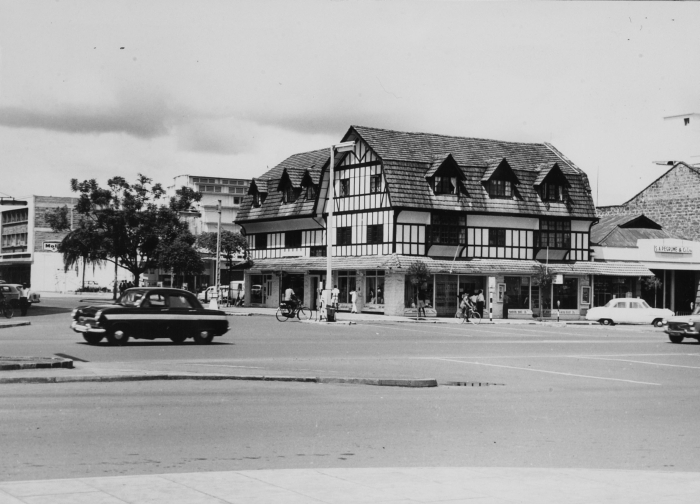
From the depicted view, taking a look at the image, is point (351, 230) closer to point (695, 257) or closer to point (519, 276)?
point (519, 276)

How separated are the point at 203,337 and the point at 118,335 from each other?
8.45 ft

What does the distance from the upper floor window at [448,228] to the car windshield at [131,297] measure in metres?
34.2

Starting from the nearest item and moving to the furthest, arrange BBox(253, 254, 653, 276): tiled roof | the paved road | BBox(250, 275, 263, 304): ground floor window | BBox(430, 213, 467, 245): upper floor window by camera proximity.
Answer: the paved road
BBox(253, 254, 653, 276): tiled roof
BBox(430, 213, 467, 245): upper floor window
BBox(250, 275, 263, 304): ground floor window

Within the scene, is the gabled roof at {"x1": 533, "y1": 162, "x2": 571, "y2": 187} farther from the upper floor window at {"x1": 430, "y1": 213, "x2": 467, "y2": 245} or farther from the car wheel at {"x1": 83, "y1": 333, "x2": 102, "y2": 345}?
the car wheel at {"x1": 83, "y1": 333, "x2": 102, "y2": 345}

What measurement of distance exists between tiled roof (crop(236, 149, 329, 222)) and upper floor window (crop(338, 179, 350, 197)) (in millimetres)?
2691

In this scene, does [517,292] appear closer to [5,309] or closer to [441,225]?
[441,225]

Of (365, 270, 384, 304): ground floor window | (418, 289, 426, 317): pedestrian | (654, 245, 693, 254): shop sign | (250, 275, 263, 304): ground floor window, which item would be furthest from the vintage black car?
(654, 245, 693, 254): shop sign

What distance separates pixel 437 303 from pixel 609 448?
4763 cm

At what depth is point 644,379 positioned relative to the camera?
1989 centimetres

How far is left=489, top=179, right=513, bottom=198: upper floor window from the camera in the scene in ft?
201

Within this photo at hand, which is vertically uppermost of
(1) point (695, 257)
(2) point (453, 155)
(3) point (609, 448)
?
(2) point (453, 155)

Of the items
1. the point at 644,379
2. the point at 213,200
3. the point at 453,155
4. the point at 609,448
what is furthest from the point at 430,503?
the point at 213,200

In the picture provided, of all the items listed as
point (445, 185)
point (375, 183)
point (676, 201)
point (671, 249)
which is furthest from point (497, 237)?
point (676, 201)

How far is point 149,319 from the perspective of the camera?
2539 cm
